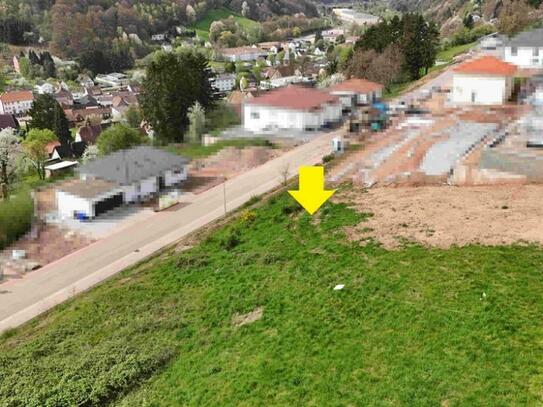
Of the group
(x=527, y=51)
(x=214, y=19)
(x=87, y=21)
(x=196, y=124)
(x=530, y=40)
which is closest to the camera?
(x=530, y=40)

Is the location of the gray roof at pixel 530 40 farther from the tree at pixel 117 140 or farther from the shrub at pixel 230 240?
the shrub at pixel 230 240

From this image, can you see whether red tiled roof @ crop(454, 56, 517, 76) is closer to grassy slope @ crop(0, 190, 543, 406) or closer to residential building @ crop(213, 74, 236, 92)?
grassy slope @ crop(0, 190, 543, 406)

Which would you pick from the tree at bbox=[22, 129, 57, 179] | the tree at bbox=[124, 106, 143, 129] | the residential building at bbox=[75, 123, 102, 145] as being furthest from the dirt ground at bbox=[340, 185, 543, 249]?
the residential building at bbox=[75, 123, 102, 145]

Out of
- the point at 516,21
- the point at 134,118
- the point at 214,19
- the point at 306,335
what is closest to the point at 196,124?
the point at 134,118

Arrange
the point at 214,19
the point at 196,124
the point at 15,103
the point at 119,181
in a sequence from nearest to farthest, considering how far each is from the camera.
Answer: the point at 119,181 < the point at 196,124 < the point at 15,103 < the point at 214,19

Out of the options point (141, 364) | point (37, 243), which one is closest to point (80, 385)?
point (141, 364)

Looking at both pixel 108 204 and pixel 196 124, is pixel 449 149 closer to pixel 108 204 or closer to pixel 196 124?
pixel 108 204
